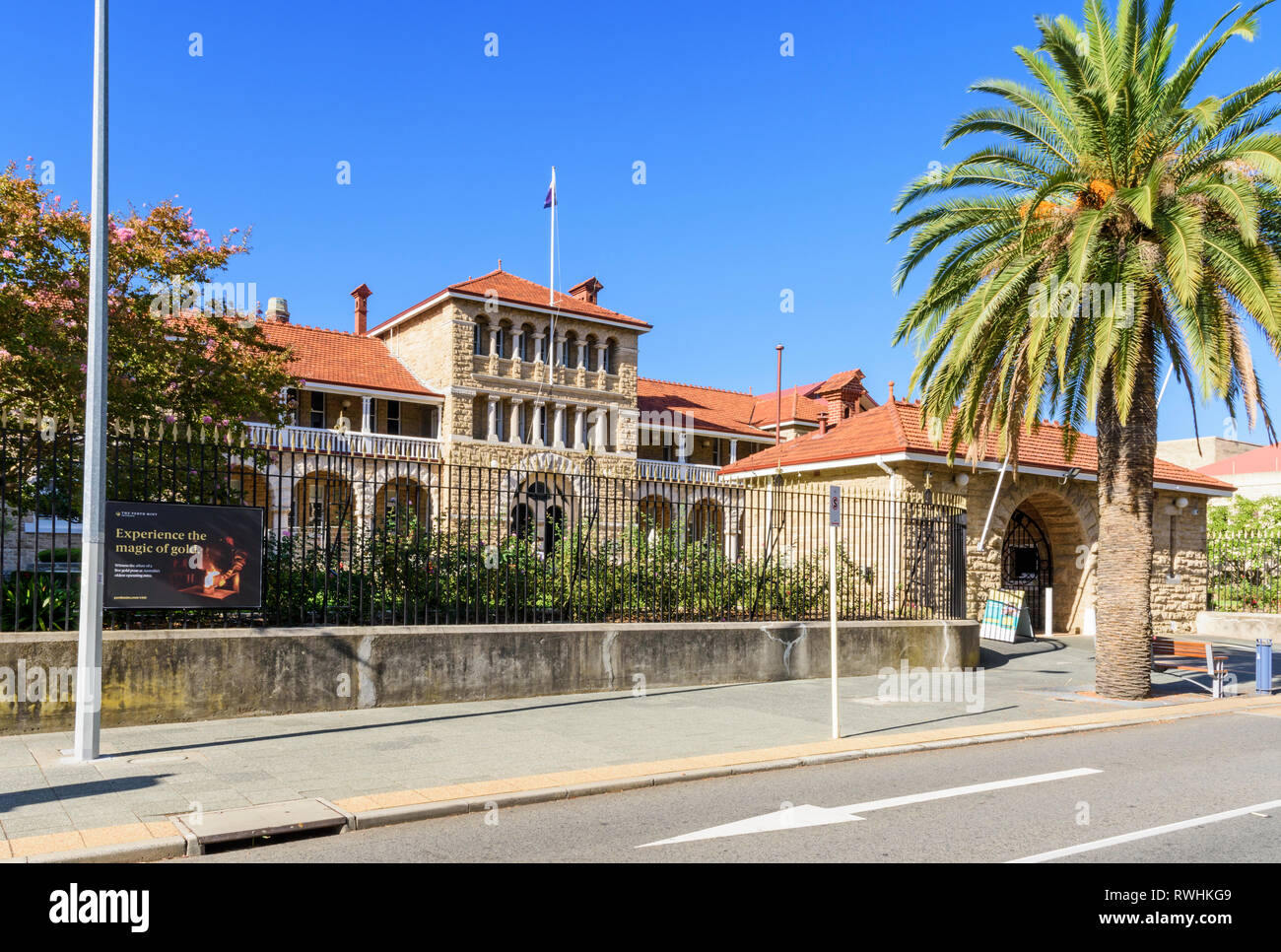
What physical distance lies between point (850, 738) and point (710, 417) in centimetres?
3787

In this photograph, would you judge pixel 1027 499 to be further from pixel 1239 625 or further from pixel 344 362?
pixel 344 362

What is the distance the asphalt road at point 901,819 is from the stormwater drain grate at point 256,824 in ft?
0.37

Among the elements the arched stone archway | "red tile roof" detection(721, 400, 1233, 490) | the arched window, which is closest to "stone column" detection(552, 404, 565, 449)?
"red tile roof" detection(721, 400, 1233, 490)

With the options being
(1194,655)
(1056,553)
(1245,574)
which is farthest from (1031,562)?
(1194,655)

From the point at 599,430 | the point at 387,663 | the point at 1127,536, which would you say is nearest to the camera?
the point at 387,663

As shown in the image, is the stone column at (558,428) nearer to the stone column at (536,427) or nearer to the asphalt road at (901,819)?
the stone column at (536,427)

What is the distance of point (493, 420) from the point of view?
1619 inches

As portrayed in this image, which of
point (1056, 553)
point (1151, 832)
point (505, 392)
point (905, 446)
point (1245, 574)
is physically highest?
point (505, 392)

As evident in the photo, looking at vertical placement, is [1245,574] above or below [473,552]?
below

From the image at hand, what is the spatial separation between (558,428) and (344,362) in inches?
367

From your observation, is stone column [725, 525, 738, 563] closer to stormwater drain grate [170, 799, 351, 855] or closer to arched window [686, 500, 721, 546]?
arched window [686, 500, 721, 546]

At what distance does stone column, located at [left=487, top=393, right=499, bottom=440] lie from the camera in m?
40.9

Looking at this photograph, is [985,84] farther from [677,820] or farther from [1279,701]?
[677,820]

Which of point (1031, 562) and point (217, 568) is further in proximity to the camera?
point (1031, 562)
